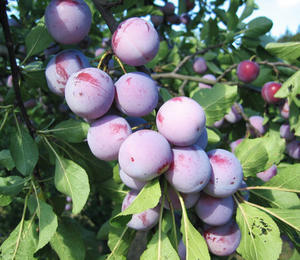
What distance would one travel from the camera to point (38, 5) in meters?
1.79

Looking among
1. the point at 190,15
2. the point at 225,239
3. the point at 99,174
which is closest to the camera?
the point at 225,239

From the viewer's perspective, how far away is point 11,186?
3.53 feet

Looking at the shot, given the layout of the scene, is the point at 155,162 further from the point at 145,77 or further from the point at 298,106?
the point at 298,106

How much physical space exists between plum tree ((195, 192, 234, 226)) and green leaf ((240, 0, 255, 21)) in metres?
1.57

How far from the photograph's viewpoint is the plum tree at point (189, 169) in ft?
2.60

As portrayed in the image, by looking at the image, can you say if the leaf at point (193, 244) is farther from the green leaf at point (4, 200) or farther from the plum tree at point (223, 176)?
the green leaf at point (4, 200)

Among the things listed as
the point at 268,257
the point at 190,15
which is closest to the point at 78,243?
the point at 268,257

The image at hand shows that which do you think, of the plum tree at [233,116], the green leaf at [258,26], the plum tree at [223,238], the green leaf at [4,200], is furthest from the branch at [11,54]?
the green leaf at [258,26]

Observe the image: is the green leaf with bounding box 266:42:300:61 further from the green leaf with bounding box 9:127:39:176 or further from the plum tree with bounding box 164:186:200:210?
the green leaf with bounding box 9:127:39:176

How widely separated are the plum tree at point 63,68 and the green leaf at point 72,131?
150 mm

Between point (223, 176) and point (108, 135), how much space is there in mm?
378

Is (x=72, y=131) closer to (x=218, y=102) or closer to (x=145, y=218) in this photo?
(x=145, y=218)

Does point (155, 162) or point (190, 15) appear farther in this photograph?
point (190, 15)

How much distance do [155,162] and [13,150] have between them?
0.64 metres
